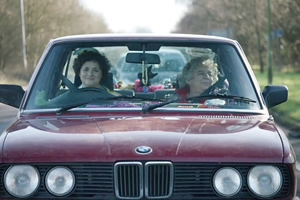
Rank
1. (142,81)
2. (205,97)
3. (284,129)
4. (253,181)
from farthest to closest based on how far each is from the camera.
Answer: (284,129)
(142,81)
(205,97)
(253,181)

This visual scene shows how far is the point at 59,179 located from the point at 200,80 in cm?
205

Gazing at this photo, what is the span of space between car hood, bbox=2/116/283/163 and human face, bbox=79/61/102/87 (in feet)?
3.84

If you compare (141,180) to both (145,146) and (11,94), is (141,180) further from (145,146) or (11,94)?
(11,94)

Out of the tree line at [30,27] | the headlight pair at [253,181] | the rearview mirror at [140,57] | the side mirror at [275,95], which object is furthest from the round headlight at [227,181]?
the tree line at [30,27]

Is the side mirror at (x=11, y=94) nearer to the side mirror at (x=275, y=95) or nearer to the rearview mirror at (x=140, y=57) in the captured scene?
the rearview mirror at (x=140, y=57)

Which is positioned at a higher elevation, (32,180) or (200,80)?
(200,80)

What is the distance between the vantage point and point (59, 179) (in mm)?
3865

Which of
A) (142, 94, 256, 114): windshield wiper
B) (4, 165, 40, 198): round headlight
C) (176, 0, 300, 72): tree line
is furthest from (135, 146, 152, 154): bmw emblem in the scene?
(176, 0, 300, 72): tree line

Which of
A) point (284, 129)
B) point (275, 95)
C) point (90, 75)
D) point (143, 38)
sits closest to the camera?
point (275, 95)

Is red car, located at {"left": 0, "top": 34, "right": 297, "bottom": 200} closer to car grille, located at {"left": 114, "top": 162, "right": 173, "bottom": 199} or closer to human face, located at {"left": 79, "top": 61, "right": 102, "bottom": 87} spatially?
car grille, located at {"left": 114, "top": 162, "right": 173, "bottom": 199}

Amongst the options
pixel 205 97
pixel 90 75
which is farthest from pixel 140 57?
pixel 205 97

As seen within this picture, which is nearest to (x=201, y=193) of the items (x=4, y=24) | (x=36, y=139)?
(x=36, y=139)

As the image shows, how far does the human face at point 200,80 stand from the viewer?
5582 millimetres

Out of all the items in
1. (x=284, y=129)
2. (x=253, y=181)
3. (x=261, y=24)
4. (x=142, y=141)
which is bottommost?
(x=284, y=129)
